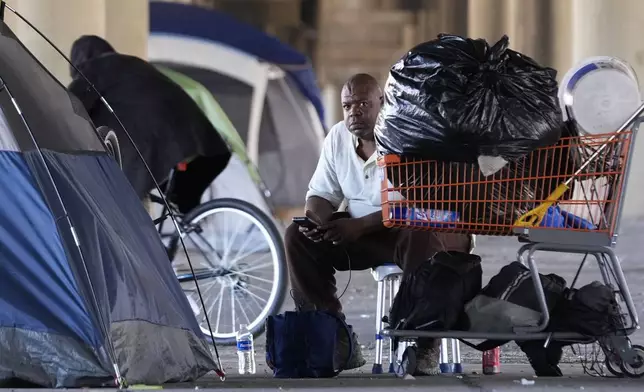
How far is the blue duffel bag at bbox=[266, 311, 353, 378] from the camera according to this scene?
5.36 meters

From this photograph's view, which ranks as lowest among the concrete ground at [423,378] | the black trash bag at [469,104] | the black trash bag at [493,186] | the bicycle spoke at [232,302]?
the concrete ground at [423,378]

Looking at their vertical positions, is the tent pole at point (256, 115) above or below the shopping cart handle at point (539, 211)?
above

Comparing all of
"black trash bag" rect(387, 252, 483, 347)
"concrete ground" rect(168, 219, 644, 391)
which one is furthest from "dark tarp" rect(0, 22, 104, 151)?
"black trash bag" rect(387, 252, 483, 347)

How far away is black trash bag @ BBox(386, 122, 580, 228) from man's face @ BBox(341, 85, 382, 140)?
72 cm

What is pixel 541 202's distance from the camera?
16.1 ft

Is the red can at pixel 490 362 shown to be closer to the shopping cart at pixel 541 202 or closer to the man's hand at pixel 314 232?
the shopping cart at pixel 541 202

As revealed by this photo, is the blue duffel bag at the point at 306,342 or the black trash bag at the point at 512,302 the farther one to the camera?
the blue duffel bag at the point at 306,342

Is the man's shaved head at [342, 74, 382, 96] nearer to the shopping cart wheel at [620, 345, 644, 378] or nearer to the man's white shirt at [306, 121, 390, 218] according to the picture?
the man's white shirt at [306, 121, 390, 218]

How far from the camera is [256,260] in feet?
23.6

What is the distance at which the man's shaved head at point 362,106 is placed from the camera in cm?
565

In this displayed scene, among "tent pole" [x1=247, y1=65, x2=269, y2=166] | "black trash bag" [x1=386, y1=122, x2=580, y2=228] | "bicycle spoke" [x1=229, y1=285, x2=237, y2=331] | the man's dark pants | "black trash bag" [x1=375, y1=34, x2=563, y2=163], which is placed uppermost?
"tent pole" [x1=247, y1=65, x2=269, y2=166]

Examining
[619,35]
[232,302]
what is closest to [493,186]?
[232,302]

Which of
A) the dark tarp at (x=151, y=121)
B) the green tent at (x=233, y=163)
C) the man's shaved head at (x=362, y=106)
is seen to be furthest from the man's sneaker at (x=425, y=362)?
the green tent at (x=233, y=163)

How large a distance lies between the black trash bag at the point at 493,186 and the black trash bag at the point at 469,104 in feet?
0.22
